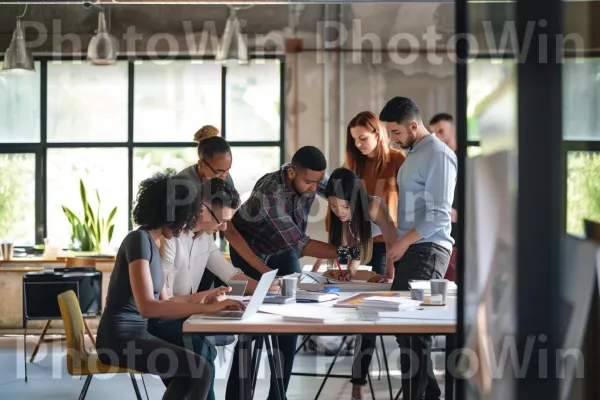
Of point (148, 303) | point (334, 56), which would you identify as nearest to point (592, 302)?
point (148, 303)

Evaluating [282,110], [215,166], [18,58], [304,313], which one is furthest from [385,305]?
[282,110]

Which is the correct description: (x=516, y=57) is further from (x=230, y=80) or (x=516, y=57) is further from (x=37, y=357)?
(x=230, y=80)

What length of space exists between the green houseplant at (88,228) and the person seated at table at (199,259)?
4.42 meters

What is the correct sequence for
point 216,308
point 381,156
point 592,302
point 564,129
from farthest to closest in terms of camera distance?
point 381,156 → point 216,308 → point 592,302 → point 564,129

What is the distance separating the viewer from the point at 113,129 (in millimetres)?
8492

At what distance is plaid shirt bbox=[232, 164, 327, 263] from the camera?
451cm

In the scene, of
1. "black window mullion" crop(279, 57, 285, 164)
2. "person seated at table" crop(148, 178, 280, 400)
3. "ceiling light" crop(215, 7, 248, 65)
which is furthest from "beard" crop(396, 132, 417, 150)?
"black window mullion" crop(279, 57, 285, 164)

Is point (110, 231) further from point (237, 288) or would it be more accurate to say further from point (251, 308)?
point (251, 308)

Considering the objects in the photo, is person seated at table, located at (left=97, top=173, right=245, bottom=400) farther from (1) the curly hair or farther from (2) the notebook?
(2) the notebook

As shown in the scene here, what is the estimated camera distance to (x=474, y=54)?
1508mm

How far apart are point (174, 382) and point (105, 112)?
215 inches

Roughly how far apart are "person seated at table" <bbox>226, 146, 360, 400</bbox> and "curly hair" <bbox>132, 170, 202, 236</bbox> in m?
0.96

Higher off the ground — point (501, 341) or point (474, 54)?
point (474, 54)

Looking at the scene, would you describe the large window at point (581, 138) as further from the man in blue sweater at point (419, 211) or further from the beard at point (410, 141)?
the beard at point (410, 141)
